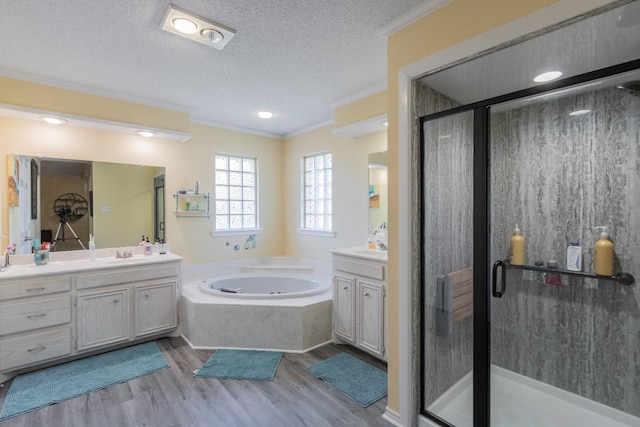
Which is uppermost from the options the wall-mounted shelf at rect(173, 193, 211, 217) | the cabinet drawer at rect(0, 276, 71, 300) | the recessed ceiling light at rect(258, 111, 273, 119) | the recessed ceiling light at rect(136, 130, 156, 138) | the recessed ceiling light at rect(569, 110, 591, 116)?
the recessed ceiling light at rect(258, 111, 273, 119)

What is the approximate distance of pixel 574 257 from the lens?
2.21 meters

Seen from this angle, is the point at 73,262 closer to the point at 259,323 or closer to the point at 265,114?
the point at 259,323

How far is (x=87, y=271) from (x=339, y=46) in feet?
9.48

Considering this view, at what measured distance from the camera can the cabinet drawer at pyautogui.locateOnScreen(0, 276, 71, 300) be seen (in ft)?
8.22

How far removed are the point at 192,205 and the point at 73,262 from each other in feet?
4.42

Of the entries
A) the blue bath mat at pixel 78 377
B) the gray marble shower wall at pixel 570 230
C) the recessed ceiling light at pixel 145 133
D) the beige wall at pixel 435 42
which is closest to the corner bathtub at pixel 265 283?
the blue bath mat at pixel 78 377

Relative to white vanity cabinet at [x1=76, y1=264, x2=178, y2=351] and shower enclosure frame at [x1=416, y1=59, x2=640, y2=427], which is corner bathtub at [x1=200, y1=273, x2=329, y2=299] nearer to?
white vanity cabinet at [x1=76, y1=264, x2=178, y2=351]

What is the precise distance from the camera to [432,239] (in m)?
2.05

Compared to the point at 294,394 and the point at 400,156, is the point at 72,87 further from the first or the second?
the point at 294,394

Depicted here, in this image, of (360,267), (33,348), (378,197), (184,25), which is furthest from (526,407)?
(33,348)

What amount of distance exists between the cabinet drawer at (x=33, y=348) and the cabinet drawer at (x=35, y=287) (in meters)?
0.34

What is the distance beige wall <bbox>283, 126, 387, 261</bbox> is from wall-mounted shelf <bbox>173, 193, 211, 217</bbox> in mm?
1243

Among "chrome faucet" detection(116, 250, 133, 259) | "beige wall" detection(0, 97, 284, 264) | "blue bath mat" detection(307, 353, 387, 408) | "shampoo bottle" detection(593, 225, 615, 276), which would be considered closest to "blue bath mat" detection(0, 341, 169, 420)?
"chrome faucet" detection(116, 250, 133, 259)

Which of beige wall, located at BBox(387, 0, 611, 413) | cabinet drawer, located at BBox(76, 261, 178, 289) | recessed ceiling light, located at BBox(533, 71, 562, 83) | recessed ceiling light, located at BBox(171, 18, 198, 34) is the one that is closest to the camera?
beige wall, located at BBox(387, 0, 611, 413)
